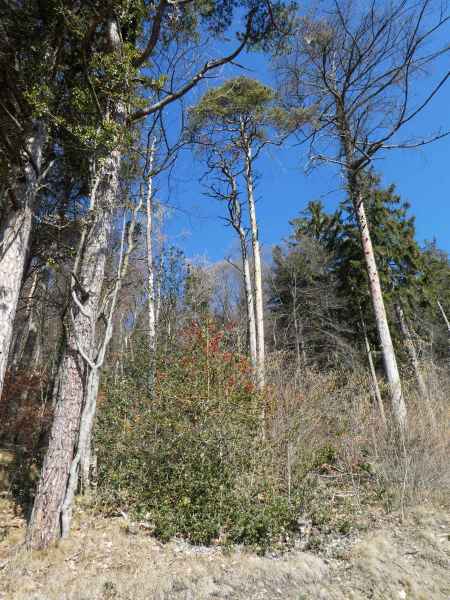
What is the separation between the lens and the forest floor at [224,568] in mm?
3000

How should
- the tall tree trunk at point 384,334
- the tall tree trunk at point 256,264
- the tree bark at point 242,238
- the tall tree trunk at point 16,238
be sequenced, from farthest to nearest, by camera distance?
the tree bark at point 242,238, the tall tree trunk at point 256,264, the tall tree trunk at point 384,334, the tall tree trunk at point 16,238

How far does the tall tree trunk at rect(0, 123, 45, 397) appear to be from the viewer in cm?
384

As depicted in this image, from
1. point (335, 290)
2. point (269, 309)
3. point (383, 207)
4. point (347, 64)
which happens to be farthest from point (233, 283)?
point (347, 64)

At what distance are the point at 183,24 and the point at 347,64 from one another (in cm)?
327

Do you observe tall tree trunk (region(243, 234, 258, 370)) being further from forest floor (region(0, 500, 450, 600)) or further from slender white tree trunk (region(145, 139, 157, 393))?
forest floor (region(0, 500, 450, 600))

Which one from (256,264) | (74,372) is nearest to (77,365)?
(74,372)

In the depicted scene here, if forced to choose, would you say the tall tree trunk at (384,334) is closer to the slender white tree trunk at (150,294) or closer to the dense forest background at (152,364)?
the dense forest background at (152,364)

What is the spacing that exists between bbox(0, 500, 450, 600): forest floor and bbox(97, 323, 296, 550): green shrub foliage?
284 millimetres

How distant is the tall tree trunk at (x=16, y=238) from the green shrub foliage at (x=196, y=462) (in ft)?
7.42

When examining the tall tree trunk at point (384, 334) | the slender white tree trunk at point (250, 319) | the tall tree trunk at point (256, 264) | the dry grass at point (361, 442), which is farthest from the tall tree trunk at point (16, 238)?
the tall tree trunk at point (384, 334)

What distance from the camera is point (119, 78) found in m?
4.66

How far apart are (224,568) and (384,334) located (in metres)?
4.59

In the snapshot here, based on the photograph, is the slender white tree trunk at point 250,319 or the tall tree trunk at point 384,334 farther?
the slender white tree trunk at point 250,319

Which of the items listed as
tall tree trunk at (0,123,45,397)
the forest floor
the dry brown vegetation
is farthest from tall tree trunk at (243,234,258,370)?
tall tree trunk at (0,123,45,397)
